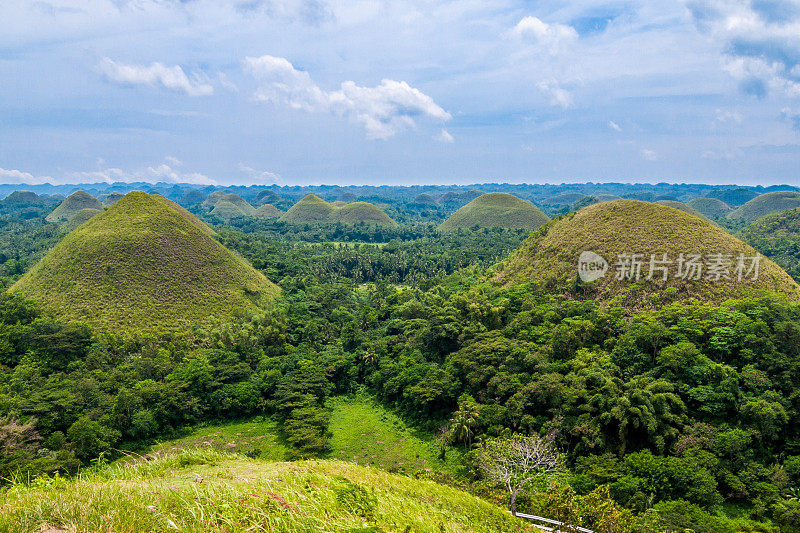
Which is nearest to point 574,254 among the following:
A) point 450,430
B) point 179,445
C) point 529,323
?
point 529,323

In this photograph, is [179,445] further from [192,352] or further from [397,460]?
[397,460]

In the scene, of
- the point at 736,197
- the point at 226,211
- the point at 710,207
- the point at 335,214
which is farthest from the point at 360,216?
the point at 736,197

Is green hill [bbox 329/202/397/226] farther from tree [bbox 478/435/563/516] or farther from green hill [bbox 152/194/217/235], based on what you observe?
tree [bbox 478/435/563/516]

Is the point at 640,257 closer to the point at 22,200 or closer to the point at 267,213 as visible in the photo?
the point at 267,213

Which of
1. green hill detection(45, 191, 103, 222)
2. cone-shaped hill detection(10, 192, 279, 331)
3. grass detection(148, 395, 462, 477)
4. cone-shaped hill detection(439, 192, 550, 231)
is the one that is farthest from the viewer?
green hill detection(45, 191, 103, 222)

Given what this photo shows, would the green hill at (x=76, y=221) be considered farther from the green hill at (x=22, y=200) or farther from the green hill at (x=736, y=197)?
the green hill at (x=736, y=197)

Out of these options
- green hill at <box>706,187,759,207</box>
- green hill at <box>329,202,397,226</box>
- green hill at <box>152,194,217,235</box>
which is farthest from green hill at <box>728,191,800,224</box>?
green hill at <box>152,194,217,235</box>
